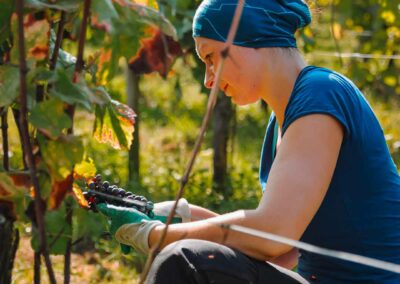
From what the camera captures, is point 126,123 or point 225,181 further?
point 225,181

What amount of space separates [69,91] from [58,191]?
195 millimetres

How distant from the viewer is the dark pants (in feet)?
6.52

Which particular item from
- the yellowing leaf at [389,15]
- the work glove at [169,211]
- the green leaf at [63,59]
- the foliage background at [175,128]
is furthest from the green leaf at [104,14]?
the yellowing leaf at [389,15]

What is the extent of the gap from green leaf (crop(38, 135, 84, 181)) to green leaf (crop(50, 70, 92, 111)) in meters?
0.07

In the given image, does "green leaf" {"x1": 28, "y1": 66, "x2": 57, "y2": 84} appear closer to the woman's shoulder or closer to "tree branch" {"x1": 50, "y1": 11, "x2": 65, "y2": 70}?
"tree branch" {"x1": 50, "y1": 11, "x2": 65, "y2": 70}

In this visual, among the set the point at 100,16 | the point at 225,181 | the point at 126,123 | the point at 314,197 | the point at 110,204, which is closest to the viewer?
the point at 100,16

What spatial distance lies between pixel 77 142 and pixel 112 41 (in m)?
0.19

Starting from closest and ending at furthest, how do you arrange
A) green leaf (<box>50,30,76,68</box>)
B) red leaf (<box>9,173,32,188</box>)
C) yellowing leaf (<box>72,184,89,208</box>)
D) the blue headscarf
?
red leaf (<box>9,173,32,188</box>) → yellowing leaf (<box>72,184,89,208</box>) → green leaf (<box>50,30,76,68</box>) → the blue headscarf

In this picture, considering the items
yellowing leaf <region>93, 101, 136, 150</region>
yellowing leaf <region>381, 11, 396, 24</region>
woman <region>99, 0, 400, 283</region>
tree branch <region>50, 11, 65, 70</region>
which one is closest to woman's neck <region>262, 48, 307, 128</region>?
woman <region>99, 0, 400, 283</region>

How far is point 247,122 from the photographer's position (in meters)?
6.21

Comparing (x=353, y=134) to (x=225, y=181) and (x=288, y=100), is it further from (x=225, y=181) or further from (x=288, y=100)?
(x=225, y=181)

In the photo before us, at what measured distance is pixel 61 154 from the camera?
5.39ft

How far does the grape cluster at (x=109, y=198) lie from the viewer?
2.19 meters

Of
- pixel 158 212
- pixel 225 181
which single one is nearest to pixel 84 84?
pixel 158 212
